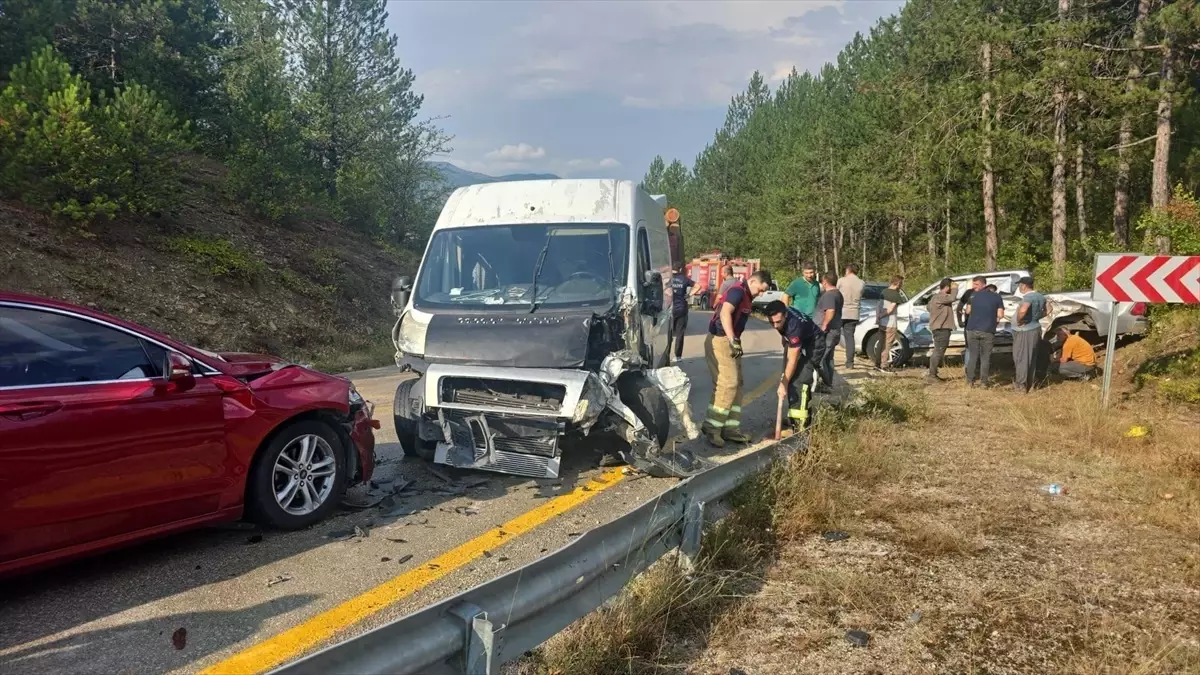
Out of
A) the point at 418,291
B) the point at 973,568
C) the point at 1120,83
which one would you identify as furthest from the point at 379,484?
the point at 1120,83

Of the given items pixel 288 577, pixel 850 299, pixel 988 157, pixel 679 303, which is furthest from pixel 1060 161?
pixel 288 577

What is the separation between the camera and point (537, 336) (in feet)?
18.3

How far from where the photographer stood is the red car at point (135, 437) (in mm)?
3473

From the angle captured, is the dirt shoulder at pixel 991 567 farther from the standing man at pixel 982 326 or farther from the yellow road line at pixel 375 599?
the standing man at pixel 982 326

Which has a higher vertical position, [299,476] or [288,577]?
[299,476]

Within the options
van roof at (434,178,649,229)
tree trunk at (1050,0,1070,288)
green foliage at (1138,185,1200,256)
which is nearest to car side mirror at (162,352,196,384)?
van roof at (434,178,649,229)

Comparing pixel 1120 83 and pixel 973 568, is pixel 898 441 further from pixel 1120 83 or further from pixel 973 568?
pixel 1120 83

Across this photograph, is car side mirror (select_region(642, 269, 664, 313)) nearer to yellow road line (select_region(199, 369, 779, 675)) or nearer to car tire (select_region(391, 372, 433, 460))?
yellow road line (select_region(199, 369, 779, 675))

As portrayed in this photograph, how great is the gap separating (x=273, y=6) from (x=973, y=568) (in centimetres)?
2445

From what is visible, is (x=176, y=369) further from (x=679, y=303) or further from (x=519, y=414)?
(x=679, y=303)

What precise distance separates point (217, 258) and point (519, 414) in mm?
12641

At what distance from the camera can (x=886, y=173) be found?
33.3 meters

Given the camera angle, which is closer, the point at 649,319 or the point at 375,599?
the point at 375,599

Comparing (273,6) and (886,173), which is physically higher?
(273,6)
